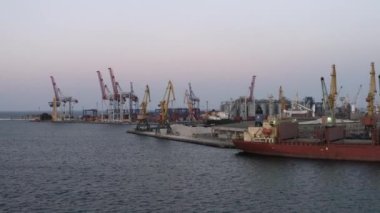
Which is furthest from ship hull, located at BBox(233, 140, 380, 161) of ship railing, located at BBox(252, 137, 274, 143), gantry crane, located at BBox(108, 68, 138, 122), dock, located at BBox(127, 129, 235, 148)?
gantry crane, located at BBox(108, 68, 138, 122)

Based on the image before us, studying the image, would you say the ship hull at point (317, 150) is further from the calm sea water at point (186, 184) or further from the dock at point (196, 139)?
the dock at point (196, 139)

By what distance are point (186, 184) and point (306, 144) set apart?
1869 centimetres

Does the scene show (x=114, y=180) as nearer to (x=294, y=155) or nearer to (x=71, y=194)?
(x=71, y=194)

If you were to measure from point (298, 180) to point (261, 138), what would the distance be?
17.2 m

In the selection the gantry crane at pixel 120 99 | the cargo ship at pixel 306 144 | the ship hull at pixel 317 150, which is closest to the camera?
the ship hull at pixel 317 150

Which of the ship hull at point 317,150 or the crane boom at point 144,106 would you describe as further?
the crane boom at point 144,106

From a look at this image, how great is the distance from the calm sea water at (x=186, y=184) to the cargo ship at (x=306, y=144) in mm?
1697

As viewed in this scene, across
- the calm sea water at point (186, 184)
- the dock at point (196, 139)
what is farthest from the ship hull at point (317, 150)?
the dock at point (196, 139)

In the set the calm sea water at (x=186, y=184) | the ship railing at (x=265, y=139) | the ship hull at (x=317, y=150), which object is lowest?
the calm sea water at (x=186, y=184)

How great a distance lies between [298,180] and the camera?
1379 inches

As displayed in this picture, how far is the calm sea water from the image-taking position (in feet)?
88.1

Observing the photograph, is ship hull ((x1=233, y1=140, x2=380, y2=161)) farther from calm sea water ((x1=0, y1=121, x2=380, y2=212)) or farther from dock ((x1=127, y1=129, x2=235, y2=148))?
dock ((x1=127, y1=129, x2=235, y2=148))

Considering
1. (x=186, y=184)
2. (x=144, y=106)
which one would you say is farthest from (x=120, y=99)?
(x=186, y=184)

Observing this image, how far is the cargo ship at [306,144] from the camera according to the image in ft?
150
